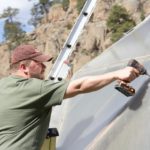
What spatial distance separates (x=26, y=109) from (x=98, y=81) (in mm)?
485

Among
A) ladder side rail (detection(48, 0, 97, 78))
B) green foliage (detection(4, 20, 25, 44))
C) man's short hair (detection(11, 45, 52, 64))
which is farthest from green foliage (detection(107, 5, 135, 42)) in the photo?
man's short hair (detection(11, 45, 52, 64))

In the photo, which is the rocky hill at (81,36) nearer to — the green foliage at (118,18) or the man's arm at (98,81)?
the green foliage at (118,18)

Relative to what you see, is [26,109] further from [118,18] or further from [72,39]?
[118,18]

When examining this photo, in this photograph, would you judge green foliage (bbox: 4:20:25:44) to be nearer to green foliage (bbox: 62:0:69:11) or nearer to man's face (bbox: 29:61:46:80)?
green foliage (bbox: 62:0:69:11)

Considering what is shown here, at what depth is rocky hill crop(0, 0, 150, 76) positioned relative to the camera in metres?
67.4

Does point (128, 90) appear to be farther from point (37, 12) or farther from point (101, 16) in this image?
point (37, 12)

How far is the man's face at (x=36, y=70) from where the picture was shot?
11.5ft

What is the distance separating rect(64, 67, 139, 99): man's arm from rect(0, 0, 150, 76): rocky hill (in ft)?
181

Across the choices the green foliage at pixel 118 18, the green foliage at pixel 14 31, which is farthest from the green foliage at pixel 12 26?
the green foliage at pixel 118 18

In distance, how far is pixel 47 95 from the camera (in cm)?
333

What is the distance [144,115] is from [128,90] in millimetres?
328

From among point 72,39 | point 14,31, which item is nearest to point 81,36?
point 14,31

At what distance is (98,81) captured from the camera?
338 cm

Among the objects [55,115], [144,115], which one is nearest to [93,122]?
[144,115]
